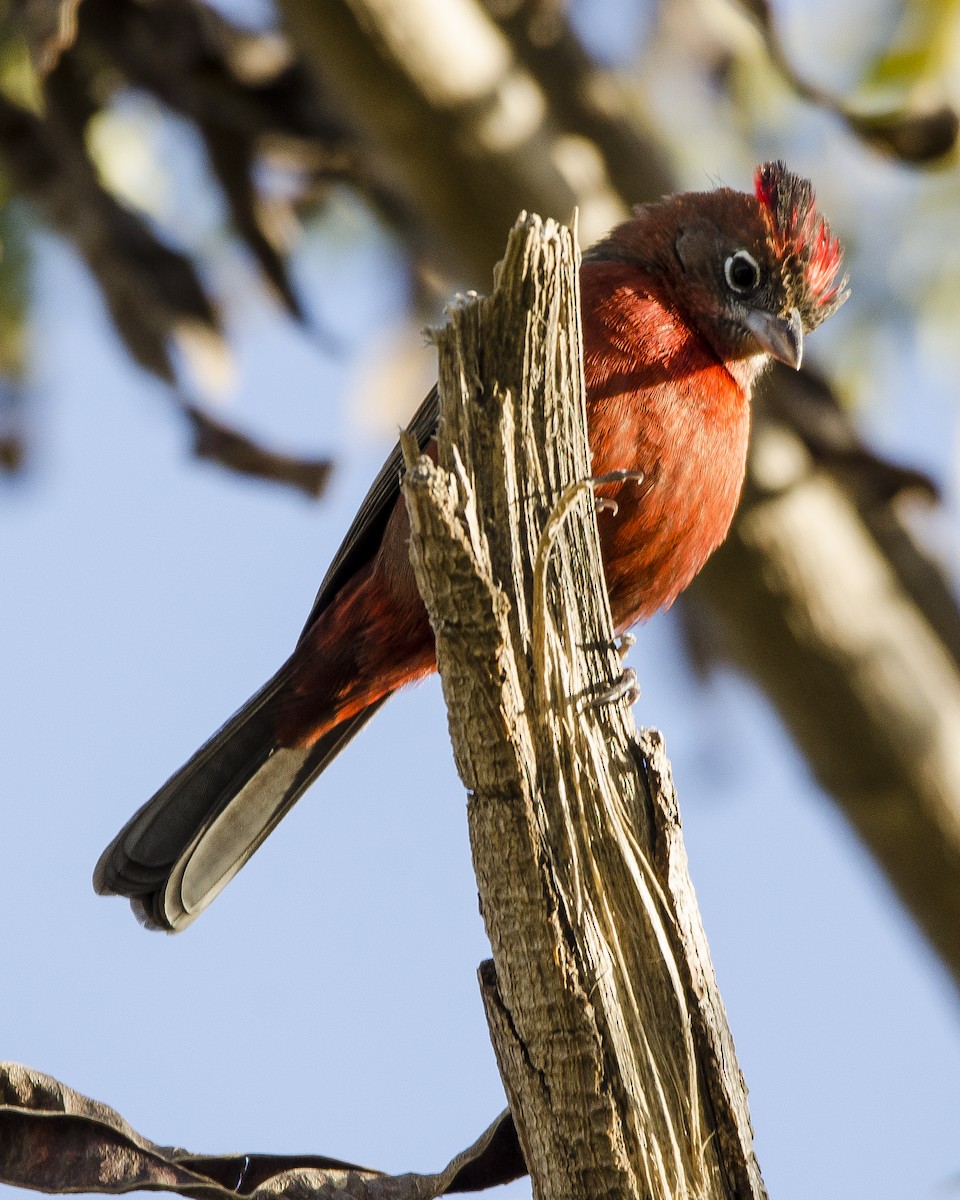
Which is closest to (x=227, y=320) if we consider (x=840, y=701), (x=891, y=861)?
(x=840, y=701)

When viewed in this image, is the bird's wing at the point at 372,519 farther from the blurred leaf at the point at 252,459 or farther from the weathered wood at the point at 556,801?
the weathered wood at the point at 556,801

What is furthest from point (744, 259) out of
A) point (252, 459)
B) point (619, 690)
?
point (619, 690)

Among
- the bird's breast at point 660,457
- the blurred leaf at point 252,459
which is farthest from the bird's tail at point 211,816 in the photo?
the bird's breast at point 660,457

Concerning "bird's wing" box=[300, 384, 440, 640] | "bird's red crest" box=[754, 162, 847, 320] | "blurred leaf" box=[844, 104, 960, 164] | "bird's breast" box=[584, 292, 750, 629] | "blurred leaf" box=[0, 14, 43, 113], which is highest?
"blurred leaf" box=[0, 14, 43, 113]

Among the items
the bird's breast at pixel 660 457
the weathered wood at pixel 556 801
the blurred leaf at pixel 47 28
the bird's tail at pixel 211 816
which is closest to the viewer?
the weathered wood at pixel 556 801

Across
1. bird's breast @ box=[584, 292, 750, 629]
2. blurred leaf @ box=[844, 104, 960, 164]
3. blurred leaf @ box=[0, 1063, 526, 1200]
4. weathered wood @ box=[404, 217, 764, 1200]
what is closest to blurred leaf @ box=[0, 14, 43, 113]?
bird's breast @ box=[584, 292, 750, 629]

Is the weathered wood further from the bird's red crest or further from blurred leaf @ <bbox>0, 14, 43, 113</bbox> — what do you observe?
blurred leaf @ <bbox>0, 14, 43, 113</bbox>

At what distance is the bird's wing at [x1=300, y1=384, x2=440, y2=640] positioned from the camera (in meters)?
4.19

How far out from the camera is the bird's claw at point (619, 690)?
8.55ft

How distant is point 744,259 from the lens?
15.2 ft

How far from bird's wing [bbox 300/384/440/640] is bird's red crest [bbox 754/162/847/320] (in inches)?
46.7

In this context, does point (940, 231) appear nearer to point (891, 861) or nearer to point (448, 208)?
point (448, 208)

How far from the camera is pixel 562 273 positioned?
8.54 ft

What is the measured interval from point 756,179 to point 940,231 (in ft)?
5.50
